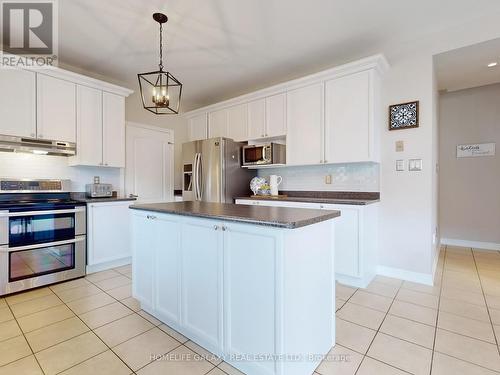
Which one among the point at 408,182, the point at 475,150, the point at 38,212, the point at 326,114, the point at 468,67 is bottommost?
the point at 38,212

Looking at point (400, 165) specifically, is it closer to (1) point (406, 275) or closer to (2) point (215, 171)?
(1) point (406, 275)

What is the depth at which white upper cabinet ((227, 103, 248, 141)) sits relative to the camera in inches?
153

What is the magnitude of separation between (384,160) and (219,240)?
7.80 feet

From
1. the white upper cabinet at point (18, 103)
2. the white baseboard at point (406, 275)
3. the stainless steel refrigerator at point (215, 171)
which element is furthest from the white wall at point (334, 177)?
the white upper cabinet at point (18, 103)

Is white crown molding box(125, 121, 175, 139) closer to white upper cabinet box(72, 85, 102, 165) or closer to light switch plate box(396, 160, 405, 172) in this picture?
white upper cabinet box(72, 85, 102, 165)

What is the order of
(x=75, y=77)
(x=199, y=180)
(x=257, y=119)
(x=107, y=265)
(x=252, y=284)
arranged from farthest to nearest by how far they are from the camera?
(x=199, y=180)
(x=257, y=119)
(x=107, y=265)
(x=75, y=77)
(x=252, y=284)

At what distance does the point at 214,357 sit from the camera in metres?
1.59

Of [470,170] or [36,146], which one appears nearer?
[36,146]

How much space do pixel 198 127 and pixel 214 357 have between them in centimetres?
378

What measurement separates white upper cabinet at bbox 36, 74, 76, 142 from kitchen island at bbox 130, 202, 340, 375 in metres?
2.12

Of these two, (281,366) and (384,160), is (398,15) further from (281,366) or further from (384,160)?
(281,366)

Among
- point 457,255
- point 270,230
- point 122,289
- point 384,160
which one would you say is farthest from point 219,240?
point 457,255

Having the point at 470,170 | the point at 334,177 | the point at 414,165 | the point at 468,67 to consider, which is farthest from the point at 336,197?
the point at 470,170

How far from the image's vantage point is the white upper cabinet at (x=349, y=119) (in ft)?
9.09
